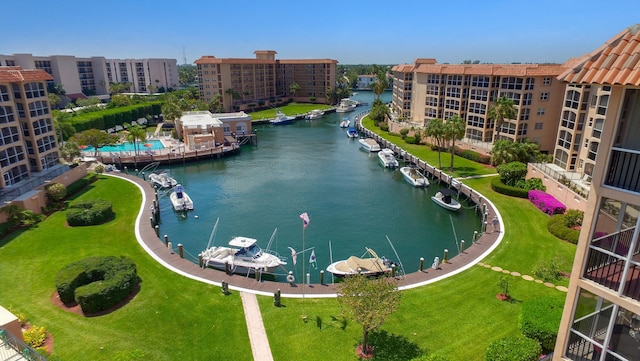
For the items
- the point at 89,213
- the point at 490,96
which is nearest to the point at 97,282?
the point at 89,213

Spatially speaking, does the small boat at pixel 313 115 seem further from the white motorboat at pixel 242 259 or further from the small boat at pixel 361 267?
the small boat at pixel 361 267

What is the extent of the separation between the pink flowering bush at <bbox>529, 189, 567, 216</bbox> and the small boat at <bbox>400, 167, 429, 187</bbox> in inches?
638

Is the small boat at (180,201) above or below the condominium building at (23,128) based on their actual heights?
below

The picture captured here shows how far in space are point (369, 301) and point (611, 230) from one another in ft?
39.9

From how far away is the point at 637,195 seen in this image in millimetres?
11102

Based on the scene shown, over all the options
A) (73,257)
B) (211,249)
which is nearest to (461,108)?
(211,249)

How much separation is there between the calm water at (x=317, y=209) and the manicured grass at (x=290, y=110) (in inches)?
1959

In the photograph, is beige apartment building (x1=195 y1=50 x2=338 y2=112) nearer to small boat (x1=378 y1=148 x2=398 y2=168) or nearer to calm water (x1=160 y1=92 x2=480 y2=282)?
calm water (x1=160 y1=92 x2=480 y2=282)

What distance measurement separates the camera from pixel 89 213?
40.4 meters

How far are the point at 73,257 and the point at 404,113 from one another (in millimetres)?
85891

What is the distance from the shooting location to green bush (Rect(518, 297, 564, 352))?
2072 cm

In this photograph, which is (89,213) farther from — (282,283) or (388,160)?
(388,160)

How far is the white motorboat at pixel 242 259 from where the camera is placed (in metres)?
34.4

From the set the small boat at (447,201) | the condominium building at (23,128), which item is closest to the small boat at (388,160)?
the small boat at (447,201)
